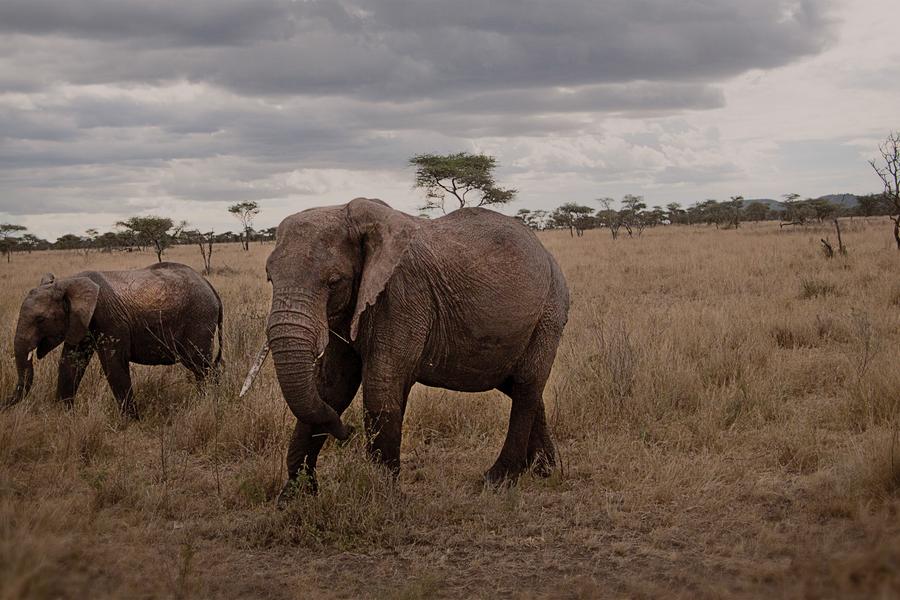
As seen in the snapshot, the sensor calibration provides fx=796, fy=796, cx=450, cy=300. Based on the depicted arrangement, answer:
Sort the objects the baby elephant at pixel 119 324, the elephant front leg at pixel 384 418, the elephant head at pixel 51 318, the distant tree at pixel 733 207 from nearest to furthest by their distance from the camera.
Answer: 1. the elephant front leg at pixel 384 418
2. the elephant head at pixel 51 318
3. the baby elephant at pixel 119 324
4. the distant tree at pixel 733 207

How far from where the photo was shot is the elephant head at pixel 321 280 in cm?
460

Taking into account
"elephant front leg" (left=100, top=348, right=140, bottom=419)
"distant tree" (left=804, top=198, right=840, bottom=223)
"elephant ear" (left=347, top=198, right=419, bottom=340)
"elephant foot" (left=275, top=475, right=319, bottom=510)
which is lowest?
"elephant foot" (left=275, top=475, right=319, bottom=510)

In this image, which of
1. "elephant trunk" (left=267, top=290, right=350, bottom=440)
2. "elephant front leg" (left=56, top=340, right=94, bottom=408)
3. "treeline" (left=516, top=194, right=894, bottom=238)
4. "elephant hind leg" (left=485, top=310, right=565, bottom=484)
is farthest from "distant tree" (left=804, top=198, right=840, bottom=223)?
"elephant trunk" (left=267, top=290, right=350, bottom=440)

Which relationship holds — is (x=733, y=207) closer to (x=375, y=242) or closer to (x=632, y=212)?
(x=632, y=212)

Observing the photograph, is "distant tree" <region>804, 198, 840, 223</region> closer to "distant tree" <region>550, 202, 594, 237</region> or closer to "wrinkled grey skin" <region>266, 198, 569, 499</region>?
"distant tree" <region>550, 202, 594, 237</region>

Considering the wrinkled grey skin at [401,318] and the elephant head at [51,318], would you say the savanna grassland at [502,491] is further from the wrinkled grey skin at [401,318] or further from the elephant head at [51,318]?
the elephant head at [51,318]

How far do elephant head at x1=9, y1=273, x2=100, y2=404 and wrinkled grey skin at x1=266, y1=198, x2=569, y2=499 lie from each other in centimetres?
405

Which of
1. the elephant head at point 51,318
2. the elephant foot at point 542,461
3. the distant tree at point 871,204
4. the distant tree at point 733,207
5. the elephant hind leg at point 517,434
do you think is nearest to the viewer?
the elephant hind leg at point 517,434

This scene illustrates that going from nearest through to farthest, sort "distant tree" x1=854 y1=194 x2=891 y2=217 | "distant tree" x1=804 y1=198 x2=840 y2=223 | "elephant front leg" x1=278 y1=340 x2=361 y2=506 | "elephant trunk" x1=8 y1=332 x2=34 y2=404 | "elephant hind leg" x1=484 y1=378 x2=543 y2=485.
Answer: "elephant front leg" x1=278 y1=340 x2=361 y2=506 → "elephant hind leg" x1=484 y1=378 x2=543 y2=485 → "elephant trunk" x1=8 y1=332 x2=34 y2=404 → "distant tree" x1=804 y1=198 x2=840 y2=223 → "distant tree" x1=854 y1=194 x2=891 y2=217

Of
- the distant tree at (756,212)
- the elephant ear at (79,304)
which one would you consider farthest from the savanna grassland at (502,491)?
the distant tree at (756,212)

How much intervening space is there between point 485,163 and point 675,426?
32.7m

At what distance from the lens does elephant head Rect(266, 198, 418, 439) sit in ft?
15.1

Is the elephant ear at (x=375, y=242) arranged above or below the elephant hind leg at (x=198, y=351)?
above

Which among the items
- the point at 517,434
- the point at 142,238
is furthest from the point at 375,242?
the point at 142,238
